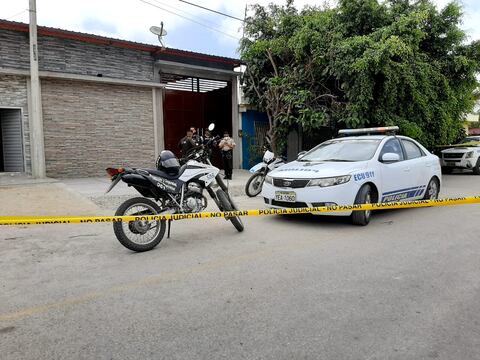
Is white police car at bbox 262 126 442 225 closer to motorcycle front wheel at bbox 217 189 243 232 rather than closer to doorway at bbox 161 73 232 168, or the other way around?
motorcycle front wheel at bbox 217 189 243 232

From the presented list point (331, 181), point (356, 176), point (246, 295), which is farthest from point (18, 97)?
point (246, 295)

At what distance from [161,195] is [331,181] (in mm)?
2514

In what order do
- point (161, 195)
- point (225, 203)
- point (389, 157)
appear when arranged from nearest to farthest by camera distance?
1. point (161, 195)
2. point (225, 203)
3. point (389, 157)

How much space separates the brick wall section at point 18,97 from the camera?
459 inches

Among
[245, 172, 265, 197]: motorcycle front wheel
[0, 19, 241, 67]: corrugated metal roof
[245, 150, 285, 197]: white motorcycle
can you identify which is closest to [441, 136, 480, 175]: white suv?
[0, 19, 241, 67]: corrugated metal roof

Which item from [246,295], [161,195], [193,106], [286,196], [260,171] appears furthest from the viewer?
[193,106]

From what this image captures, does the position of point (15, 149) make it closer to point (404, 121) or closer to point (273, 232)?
point (273, 232)

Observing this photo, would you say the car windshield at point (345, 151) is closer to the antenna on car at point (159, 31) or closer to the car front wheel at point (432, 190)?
the car front wheel at point (432, 190)

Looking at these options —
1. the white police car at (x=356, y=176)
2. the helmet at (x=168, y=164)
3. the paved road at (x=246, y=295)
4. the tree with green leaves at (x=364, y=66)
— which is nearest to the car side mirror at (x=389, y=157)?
the white police car at (x=356, y=176)

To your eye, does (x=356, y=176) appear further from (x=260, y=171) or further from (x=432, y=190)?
(x=260, y=171)

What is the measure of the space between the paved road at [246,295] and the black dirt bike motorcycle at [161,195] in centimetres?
24

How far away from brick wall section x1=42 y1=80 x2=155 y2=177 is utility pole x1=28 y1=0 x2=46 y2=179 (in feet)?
1.38

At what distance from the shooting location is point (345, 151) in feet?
24.6

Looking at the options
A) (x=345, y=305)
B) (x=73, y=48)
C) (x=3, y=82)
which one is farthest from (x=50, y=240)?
(x=73, y=48)
